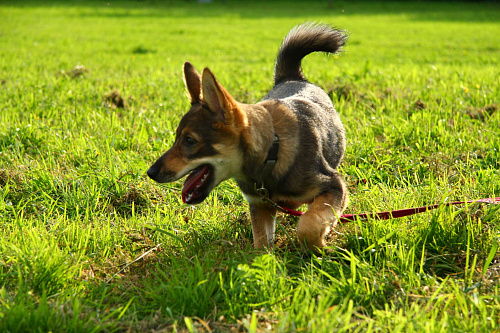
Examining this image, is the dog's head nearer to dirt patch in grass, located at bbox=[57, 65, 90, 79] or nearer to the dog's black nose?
the dog's black nose

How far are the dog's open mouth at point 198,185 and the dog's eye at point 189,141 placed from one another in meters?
0.15

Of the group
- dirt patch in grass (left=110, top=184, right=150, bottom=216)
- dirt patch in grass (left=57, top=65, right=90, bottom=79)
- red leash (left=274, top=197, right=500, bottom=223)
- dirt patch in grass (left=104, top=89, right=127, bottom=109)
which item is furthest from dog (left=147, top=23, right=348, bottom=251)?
dirt patch in grass (left=57, top=65, right=90, bottom=79)

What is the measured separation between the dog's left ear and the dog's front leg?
0.63 meters

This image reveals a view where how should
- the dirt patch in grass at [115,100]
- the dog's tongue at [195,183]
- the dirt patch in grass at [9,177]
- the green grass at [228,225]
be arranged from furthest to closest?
the dirt patch in grass at [115,100] < the dirt patch in grass at [9,177] < the dog's tongue at [195,183] < the green grass at [228,225]

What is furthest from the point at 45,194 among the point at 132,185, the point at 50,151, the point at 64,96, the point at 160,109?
the point at 64,96

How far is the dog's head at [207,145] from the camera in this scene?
2.80 m

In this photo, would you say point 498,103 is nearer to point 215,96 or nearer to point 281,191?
point 281,191

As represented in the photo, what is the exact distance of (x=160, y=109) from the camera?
6.02 meters

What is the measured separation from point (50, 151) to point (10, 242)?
1.74 m

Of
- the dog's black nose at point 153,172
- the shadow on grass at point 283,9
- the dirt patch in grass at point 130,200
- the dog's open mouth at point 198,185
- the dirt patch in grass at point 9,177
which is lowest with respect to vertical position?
the dirt patch in grass at point 130,200

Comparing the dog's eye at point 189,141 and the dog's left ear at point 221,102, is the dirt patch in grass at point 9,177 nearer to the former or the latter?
the dog's eye at point 189,141

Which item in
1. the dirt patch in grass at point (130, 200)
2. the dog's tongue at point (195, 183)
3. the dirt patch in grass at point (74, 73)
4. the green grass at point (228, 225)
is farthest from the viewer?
the dirt patch in grass at point (74, 73)

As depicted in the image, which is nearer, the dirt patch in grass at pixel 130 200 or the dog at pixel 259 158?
the dog at pixel 259 158

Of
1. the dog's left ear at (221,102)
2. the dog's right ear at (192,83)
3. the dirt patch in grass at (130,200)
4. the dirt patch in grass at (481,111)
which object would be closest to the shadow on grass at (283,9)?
the dirt patch in grass at (481,111)
